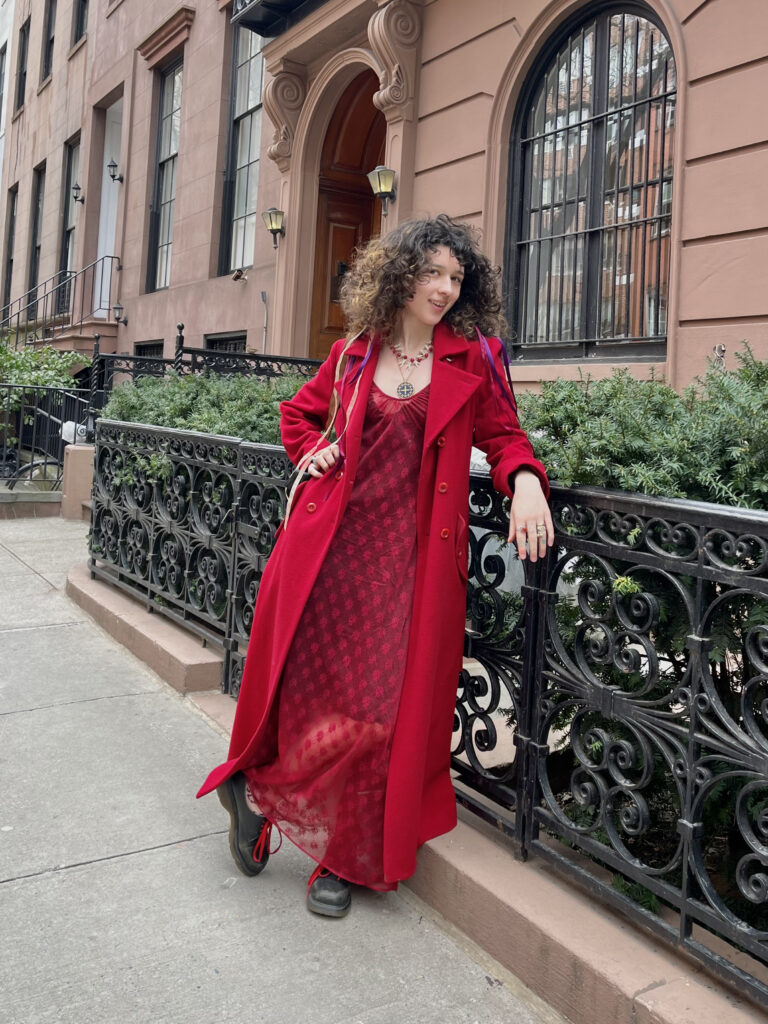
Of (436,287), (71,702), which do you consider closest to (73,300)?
(71,702)

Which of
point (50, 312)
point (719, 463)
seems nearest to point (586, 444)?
point (719, 463)

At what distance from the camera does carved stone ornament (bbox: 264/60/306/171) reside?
442 inches

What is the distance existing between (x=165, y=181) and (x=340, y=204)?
689 centimetres

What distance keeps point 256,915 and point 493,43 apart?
8.04 metres

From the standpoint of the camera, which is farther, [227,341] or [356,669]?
[227,341]

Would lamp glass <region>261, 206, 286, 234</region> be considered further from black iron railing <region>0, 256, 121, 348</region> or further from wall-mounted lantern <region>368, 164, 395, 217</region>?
black iron railing <region>0, 256, 121, 348</region>

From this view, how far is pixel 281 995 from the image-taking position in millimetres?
2275

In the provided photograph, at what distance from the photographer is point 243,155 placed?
14.4 m

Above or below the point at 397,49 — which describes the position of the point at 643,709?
below

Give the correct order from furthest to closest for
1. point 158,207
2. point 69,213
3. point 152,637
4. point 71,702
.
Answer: point 69,213, point 158,207, point 152,637, point 71,702

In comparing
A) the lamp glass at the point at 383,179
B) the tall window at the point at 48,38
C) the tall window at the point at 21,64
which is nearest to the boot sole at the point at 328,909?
the lamp glass at the point at 383,179

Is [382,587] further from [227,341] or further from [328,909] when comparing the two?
[227,341]

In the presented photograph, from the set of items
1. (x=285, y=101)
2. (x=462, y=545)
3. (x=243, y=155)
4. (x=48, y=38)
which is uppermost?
(x=48, y=38)

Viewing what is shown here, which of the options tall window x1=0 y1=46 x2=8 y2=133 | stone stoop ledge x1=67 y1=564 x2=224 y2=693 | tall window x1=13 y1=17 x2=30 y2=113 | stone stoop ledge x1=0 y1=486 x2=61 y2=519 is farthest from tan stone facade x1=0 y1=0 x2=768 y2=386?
tall window x1=0 y1=46 x2=8 y2=133
